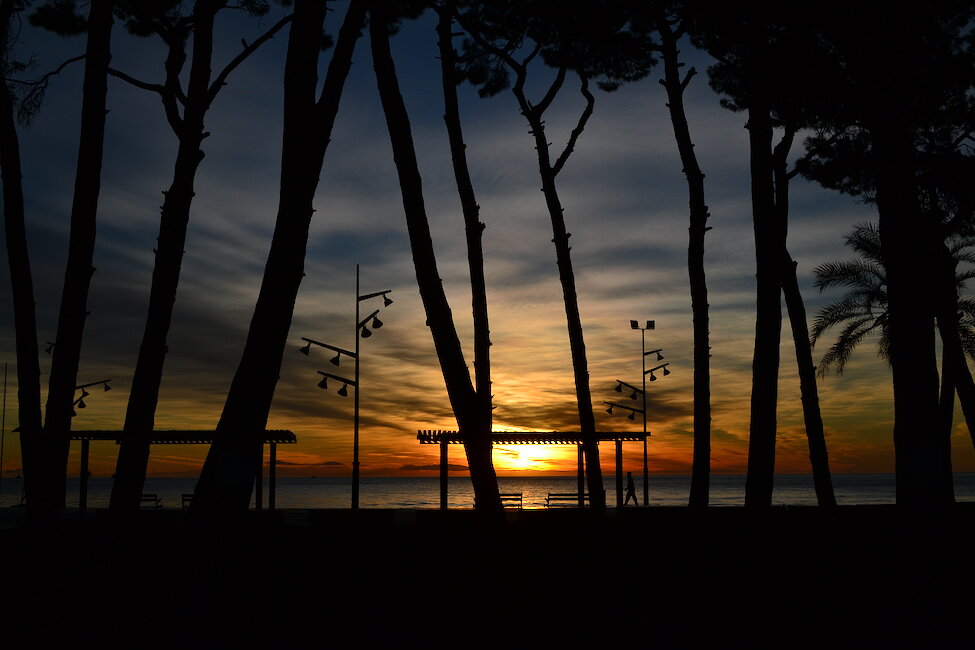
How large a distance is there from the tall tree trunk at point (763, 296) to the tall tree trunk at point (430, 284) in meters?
5.17

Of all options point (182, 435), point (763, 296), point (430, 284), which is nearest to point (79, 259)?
point (430, 284)

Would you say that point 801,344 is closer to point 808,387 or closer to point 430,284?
point 808,387

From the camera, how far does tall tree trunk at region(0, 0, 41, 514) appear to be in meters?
10.6

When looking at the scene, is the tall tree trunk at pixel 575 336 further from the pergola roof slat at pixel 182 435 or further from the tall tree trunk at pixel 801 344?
the pergola roof slat at pixel 182 435

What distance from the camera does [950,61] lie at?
792 inches

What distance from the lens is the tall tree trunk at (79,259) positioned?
1092 cm

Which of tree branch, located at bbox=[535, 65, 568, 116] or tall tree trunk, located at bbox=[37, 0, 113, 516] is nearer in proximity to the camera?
tall tree trunk, located at bbox=[37, 0, 113, 516]

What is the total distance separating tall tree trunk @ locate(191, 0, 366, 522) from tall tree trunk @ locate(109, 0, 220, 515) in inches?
182

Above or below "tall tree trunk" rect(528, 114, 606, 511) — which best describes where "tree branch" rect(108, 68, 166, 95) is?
above

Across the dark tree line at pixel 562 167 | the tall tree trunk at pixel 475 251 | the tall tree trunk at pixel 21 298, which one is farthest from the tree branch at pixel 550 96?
the tall tree trunk at pixel 21 298

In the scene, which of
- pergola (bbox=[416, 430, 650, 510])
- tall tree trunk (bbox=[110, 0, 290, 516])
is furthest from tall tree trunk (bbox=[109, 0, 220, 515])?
pergola (bbox=[416, 430, 650, 510])

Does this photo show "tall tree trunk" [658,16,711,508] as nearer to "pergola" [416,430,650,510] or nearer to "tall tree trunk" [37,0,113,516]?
"pergola" [416,430,650,510]

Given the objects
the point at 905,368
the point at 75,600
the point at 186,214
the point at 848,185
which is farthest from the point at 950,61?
the point at 75,600

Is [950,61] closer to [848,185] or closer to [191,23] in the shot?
[848,185]
